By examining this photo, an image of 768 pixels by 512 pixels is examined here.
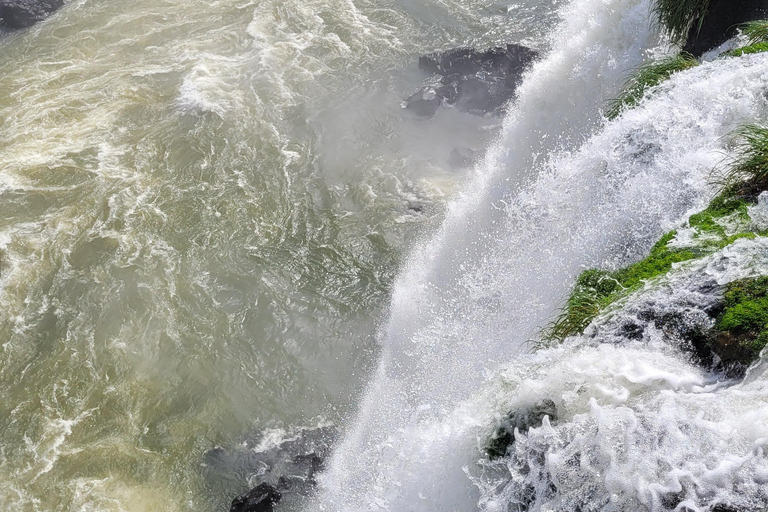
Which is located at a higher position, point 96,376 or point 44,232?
point 44,232

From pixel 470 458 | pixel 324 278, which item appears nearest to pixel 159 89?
pixel 324 278

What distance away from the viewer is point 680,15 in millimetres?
9945

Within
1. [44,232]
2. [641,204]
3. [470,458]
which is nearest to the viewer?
[470,458]

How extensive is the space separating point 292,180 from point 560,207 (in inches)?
216

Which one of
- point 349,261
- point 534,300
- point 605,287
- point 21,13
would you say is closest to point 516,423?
point 605,287

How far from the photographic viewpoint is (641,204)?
7.39 meters

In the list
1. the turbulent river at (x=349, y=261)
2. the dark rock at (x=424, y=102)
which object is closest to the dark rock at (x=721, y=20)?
the turbulent river at (x=349, y=261)

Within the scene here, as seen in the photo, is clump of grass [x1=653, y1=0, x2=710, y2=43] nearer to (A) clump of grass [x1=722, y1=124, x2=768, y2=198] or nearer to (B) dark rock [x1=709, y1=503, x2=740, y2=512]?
(A) clump of grass [x1=722, y1=124, x2=768, y2=198]

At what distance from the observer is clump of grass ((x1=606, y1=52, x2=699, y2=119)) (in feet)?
29.3

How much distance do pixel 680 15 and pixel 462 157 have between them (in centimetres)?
426

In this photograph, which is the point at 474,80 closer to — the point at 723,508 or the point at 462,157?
the point at 462,157

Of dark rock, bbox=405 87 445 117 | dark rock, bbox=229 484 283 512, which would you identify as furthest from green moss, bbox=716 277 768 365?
dark rock, bbox=405 87 445 117

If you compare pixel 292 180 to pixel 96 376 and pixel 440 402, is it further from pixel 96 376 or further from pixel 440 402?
pixel 440 402

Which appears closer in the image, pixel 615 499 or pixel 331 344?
pixel 615 499
